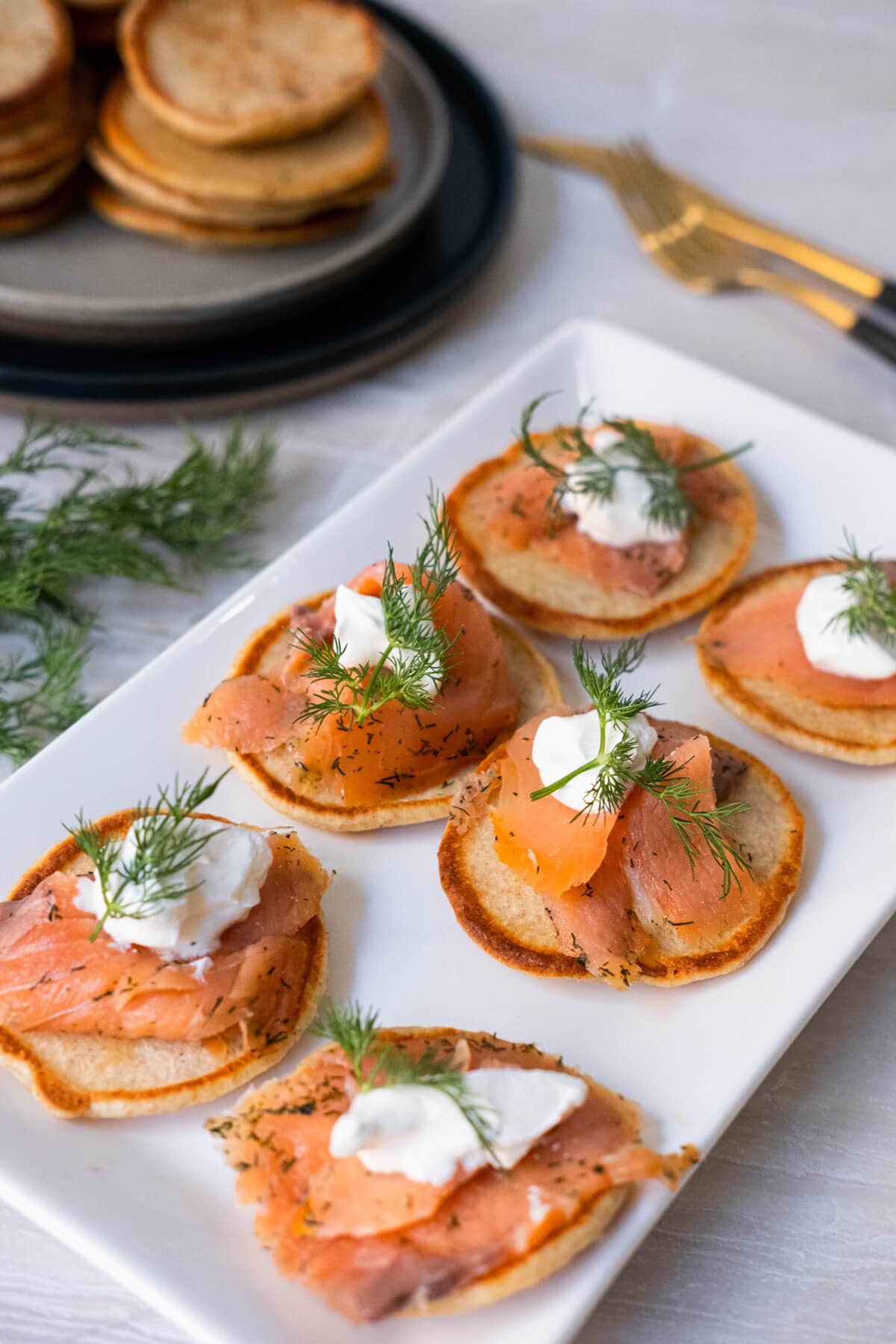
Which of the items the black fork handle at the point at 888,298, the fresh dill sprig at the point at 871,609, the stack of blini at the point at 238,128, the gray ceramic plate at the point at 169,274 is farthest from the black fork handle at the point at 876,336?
the stack of blini at the point at 238,128

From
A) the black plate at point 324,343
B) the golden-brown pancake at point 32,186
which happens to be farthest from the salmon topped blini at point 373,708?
the golden-brown pancake at point 32,186

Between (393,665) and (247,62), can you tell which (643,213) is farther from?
(393,665)

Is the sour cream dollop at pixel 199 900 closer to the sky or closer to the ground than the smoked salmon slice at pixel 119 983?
closer to the sky

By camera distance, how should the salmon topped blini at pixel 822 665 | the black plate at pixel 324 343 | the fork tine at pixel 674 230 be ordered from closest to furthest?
the salmon topped blini at pixel 822 665
the black plate at pixel 324 343
the fork tine at pixel 674 230

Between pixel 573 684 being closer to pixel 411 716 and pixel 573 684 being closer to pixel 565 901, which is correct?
pixel 411 716

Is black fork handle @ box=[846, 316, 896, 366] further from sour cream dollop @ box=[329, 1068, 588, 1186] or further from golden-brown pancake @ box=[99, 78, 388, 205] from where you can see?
sour cream dollop @ box=[329, 1068, 588, 1186]

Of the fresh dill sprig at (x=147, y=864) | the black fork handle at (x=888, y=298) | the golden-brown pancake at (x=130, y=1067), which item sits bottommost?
the golden-brown pancake at (x=130, y=1067)

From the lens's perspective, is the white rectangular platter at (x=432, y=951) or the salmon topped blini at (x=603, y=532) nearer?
the white rectangular platter at (x=432, y=951)

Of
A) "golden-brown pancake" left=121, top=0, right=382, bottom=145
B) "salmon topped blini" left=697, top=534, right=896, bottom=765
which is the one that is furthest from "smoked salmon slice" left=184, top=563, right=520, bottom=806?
"golden-brown pancake" left=121, top=0, right=382, bottom=145

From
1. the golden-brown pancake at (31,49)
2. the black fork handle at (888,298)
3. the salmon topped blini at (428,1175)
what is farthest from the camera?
the black fork handle at (888,298)

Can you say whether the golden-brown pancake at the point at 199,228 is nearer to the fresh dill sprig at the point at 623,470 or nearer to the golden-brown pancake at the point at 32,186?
the golden-brown pancake at the point at 32,186
